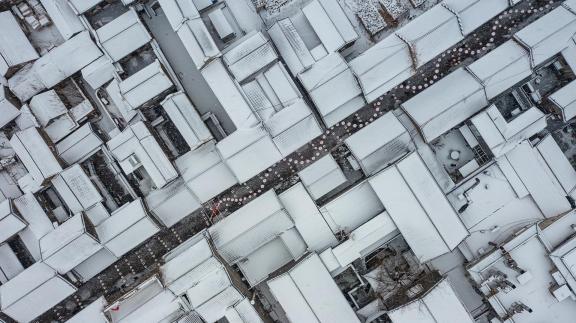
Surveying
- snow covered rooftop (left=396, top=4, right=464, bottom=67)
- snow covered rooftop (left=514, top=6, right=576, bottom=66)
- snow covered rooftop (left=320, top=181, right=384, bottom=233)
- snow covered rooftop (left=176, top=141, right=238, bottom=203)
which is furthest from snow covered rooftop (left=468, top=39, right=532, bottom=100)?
snow covered rooftop (left=176, top=141, right=238, bottom=203)

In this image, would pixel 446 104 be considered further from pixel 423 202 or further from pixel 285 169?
pixel 285 169

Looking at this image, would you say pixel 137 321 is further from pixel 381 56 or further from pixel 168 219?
Result: pixel 381 56

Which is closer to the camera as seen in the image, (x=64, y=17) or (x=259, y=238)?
(x=259, y=238)

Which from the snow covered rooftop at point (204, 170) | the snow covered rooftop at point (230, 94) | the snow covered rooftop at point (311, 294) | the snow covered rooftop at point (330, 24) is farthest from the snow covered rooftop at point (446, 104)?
the snow covered rooftop at point (204, 170)

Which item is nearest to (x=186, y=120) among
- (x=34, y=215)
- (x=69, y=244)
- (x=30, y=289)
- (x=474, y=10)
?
(x=69, y=244)

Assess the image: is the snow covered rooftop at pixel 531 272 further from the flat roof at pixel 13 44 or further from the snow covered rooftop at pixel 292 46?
the flat roof at pixel 13 44

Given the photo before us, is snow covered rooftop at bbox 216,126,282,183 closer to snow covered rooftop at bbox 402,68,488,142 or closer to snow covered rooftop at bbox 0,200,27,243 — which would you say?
snow covered rooftop at bbox 402,68,488,142
